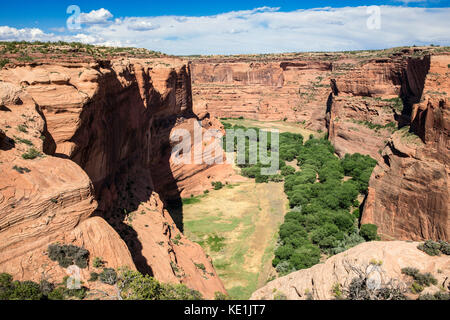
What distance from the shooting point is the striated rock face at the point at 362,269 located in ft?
36.3

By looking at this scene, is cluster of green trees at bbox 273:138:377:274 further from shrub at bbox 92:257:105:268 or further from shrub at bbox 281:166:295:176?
shrub at bbox 92:257:105:268

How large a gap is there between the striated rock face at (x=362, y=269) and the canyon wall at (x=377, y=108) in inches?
444

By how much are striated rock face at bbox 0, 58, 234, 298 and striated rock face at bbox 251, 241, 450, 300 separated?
6.63 metres

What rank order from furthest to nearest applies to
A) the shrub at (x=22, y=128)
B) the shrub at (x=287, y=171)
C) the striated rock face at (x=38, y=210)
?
the shrub at (x=287, y=171)
the shrub at (x=22, y=128)
the striated rock face at (x=38, y=210)

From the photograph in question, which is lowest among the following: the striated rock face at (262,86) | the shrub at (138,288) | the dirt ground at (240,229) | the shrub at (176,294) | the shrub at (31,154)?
the dirt ground at (240,229)

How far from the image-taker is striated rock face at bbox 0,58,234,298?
11617 millimetres

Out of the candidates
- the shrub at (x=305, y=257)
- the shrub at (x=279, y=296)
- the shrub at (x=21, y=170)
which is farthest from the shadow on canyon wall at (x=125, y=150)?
the shrub at (x=305, y=257)

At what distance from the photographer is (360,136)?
51.1 meters

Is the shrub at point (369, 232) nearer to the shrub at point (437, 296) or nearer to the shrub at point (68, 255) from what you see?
the shrub at point (437, 296)

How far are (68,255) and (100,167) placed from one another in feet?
31.1

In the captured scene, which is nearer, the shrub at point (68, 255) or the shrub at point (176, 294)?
the shrub at point (68, 255)

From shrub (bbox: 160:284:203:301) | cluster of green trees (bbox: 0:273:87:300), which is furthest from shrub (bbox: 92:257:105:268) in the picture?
shrub (bbox: 160:284:203:301)

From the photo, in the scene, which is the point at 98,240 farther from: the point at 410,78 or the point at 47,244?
the point at 410,78

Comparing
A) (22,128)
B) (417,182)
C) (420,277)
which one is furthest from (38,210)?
(417,182)
